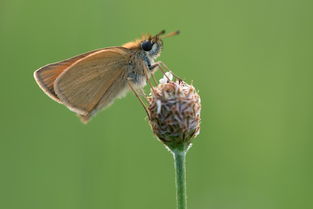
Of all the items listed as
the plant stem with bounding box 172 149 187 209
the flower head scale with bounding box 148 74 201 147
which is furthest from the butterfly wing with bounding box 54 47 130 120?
the plant stem with bounding box 172 149 187 209

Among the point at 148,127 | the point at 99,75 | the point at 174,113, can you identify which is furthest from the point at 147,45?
the point at 148,127

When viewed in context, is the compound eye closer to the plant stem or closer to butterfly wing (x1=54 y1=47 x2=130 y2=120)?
butterfly wing (x1=54 y1=47 x2=130 y2=120)

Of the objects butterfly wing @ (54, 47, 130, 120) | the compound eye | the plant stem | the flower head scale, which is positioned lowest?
the plant stem

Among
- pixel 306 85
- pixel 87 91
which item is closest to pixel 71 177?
pixel 87 91

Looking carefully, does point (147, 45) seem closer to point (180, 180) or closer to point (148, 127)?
point (148, 127)

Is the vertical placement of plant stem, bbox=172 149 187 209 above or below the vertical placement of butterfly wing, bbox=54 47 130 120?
below

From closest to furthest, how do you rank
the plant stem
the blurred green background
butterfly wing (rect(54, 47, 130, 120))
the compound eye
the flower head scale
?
the plant stem < the flower head scale < butterfly wing (rect(54, 47, 130, 120)) < the compound eye < the blurred green background

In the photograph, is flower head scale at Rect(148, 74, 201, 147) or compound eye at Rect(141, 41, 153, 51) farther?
compound eye at Rect(141, 41, 153, 51)
